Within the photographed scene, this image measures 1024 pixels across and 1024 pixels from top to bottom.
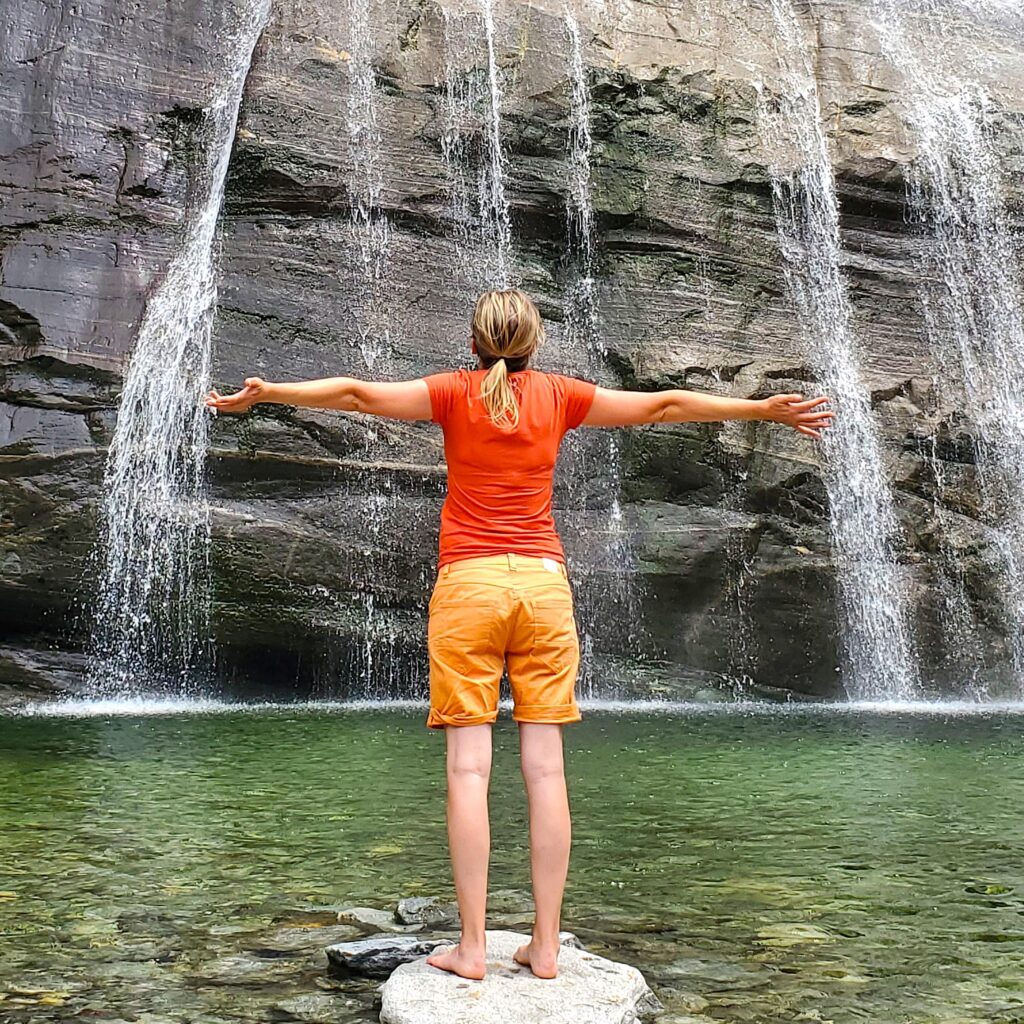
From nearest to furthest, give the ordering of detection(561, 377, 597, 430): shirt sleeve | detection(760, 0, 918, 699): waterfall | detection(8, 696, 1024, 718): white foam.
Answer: detection(561, 377, 597, 430): shirt sleeve → detection(8, 696, 1024, 718): white foam → detection(760, 0, 918, 699): waterfall

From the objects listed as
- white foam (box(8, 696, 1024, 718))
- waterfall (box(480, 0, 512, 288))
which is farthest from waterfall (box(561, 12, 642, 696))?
waterfall (box(480, 0, 512, 288))

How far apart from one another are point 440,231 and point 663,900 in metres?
11.1

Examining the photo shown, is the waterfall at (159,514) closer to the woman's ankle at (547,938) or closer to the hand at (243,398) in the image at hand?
the hand at (243,398)

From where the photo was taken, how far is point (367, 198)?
14242mm

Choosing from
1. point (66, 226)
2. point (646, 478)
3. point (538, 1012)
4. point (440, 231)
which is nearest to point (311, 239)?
point (440, 231)

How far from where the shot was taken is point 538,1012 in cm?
312

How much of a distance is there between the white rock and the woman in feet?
0.21

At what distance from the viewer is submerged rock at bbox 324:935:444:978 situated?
11.7 ft

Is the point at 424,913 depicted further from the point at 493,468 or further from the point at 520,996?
the point at 493,468

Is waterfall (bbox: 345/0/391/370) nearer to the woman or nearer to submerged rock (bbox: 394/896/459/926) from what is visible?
submerged rock (bbox: 394/896/459/926)

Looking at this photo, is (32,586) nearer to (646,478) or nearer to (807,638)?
(646,478)

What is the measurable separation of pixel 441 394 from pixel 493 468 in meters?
0.26

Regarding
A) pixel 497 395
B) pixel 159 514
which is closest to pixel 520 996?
pixel 497 395

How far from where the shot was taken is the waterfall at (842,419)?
46.1 feet
